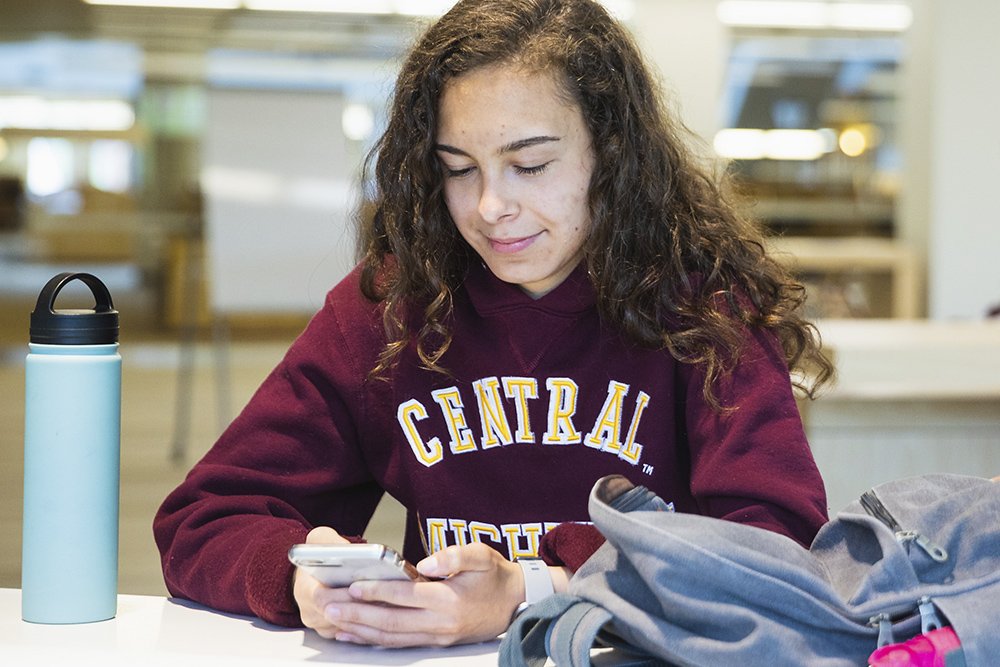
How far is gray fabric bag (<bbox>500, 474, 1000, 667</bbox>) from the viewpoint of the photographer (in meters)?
0.70

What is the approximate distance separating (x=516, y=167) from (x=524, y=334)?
6.4 inches

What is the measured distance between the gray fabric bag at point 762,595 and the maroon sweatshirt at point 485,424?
297 mm

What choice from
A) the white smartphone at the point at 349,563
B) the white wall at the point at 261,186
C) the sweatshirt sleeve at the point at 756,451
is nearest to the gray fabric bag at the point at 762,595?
the white smartphone at the point at 349,563

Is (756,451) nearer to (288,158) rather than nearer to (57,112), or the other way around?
(288,158)

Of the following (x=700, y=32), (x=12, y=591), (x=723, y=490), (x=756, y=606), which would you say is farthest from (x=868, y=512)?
(x=700, y=32)

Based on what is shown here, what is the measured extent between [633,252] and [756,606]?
490 mm

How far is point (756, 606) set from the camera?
0.71 metres

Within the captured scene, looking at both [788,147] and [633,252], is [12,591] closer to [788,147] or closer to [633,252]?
[633,252]

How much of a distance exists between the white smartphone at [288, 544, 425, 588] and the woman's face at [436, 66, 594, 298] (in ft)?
1.10

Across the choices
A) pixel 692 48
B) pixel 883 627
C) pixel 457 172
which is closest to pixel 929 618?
pixel 883 627

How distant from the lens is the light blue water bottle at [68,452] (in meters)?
0.84

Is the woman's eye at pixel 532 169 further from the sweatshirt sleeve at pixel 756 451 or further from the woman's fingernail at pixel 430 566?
the woman's fingernail at pixel 430 566

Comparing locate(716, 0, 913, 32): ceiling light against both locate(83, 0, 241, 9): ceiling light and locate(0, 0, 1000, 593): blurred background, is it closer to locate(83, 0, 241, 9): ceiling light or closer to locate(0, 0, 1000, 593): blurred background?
locate(0, 0, 1000, 593): blurred background

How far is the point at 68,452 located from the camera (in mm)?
843
